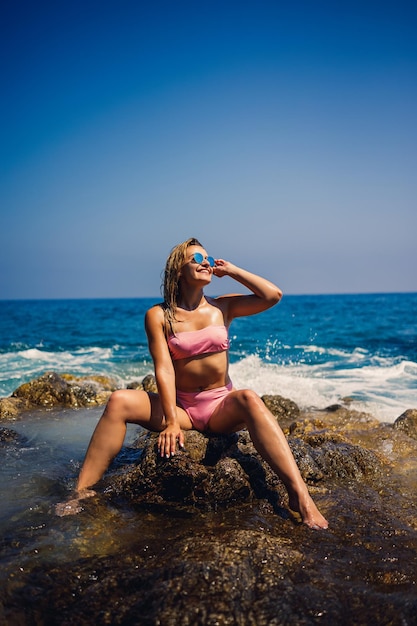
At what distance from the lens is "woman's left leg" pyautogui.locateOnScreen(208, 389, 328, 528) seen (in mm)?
4102

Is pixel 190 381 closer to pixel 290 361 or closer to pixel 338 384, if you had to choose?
pixel 338 384

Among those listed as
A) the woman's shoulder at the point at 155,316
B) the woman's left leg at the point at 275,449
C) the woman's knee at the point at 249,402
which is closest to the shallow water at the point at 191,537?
the woman's left leg at the point at 275,449

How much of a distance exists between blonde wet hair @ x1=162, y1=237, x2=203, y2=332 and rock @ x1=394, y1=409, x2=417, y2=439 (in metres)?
5.03

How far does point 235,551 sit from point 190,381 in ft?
6.33

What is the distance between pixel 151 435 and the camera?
20.7ft

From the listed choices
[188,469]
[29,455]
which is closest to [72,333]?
[29,455]

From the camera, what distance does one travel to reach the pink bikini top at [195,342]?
4855 millimetres

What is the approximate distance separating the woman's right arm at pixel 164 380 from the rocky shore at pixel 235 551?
20cm

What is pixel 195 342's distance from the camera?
486cm

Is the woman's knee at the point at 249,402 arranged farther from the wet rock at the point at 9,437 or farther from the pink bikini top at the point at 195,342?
the wet rock at the point at 9,437

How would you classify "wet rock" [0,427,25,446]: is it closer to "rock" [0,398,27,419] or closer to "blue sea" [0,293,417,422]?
"rock" [0,398,27,419]

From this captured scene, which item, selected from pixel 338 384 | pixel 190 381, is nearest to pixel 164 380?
pixel 190 381

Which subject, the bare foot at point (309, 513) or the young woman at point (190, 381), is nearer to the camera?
the bare foot at point (309, 513)

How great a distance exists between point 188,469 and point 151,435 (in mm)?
1936
